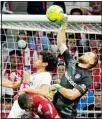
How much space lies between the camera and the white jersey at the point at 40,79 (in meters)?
5.27

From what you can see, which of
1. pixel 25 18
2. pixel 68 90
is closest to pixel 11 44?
pixel 25 18

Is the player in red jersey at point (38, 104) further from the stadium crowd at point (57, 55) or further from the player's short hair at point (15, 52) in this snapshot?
the player's short hair at point (15, 52)

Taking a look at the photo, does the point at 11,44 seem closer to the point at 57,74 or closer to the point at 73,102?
the point at 57,74

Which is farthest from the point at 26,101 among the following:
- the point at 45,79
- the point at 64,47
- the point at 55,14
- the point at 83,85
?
the point at 55,14

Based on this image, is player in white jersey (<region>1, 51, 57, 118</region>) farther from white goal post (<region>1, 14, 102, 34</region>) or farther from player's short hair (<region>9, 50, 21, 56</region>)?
player's short hair (<region>9, 50, 21, 56</region>)

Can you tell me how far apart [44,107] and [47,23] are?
1.61 metres

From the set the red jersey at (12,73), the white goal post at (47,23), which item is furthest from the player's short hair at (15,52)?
the white goal post at (47,23)

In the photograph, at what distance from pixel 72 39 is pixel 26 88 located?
1.74 m

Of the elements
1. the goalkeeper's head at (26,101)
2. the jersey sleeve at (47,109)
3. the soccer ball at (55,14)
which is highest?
the soccer ball at (55,14)

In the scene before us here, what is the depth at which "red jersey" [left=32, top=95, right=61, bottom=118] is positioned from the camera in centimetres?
493

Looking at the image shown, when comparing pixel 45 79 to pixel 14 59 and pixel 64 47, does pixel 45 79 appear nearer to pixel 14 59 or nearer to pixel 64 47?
pixel 64 47

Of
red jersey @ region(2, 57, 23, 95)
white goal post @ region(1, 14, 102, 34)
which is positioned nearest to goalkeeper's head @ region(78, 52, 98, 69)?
white goal post @ region(1, 14, 102, 34)

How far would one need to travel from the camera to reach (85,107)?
22.5 ft

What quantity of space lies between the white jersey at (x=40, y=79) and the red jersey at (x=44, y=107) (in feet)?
1.01
